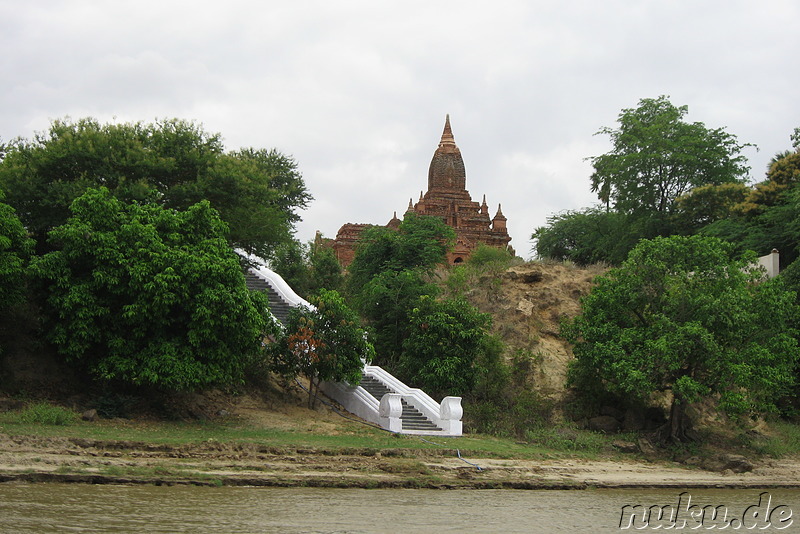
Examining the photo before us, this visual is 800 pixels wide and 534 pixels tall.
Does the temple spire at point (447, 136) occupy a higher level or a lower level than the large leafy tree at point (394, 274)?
higher

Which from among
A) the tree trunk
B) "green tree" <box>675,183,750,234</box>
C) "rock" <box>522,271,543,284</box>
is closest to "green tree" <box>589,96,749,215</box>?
"green tree" <box>675,183,750,234</box>

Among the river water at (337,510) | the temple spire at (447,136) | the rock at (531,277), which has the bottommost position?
the river water at (337,510)

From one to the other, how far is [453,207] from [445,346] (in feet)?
120

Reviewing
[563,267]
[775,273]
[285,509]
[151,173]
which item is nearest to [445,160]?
[563,267]

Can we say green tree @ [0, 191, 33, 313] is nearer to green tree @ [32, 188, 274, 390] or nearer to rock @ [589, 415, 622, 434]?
green tree @ [32, 188, 274, 390]

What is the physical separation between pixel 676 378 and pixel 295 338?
32.1 feet

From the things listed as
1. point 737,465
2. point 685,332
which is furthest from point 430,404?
point 737,465

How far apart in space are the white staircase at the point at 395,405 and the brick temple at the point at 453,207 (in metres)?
30.8

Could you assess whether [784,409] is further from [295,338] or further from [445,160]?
[445,160]

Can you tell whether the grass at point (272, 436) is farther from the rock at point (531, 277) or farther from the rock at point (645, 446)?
the rock at point (531, 277)

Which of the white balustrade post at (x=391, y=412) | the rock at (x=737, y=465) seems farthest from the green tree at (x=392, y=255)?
the rock at (x=737, y=465)

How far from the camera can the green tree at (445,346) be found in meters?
24.4

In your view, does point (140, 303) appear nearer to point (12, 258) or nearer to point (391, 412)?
point (12, 258)

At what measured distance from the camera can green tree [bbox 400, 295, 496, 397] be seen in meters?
24.4
